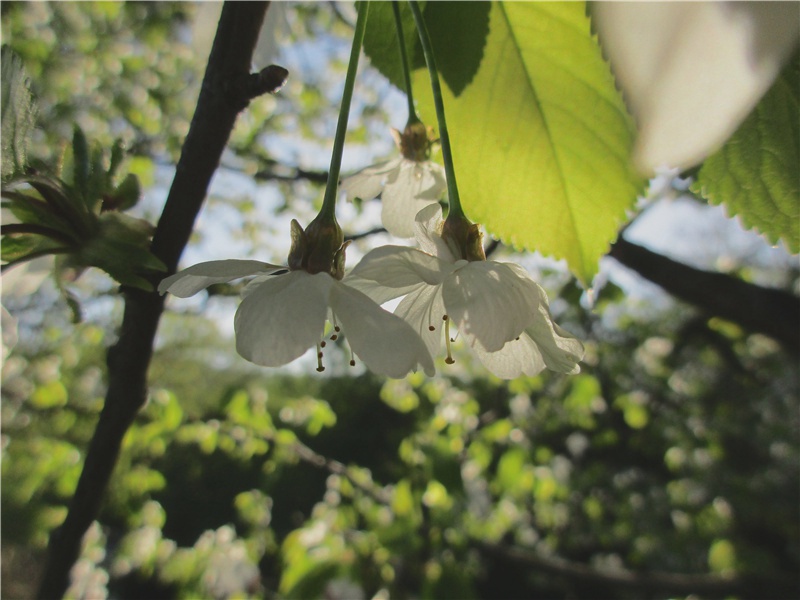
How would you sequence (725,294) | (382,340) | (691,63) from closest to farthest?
(691,63)
(382,340)
(725,294)

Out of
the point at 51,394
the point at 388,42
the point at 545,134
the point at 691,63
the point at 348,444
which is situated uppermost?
the point at 348,444

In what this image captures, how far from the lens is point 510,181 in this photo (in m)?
0.45

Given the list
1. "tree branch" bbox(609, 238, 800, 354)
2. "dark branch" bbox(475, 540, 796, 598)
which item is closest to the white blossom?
"tree branch" bbox(609, 238, 800, 354)

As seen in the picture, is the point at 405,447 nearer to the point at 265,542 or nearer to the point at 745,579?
the point at 265,542

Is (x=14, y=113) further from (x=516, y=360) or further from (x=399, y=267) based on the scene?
(x=516, y=360)

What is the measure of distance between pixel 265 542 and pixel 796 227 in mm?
2717

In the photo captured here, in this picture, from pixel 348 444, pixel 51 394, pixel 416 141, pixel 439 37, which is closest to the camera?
pixel 439 37

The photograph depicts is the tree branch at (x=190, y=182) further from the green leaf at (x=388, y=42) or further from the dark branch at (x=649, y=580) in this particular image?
the dark branch at (x=649, y=580)

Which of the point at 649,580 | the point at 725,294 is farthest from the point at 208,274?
the point at 649,580

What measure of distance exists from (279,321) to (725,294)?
1082mm

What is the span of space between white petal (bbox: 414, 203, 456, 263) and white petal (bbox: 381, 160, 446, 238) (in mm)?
122

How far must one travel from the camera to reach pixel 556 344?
406 mm

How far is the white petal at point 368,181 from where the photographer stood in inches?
22.6

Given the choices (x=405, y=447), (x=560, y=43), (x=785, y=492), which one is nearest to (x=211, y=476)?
(x=405, y=447)
